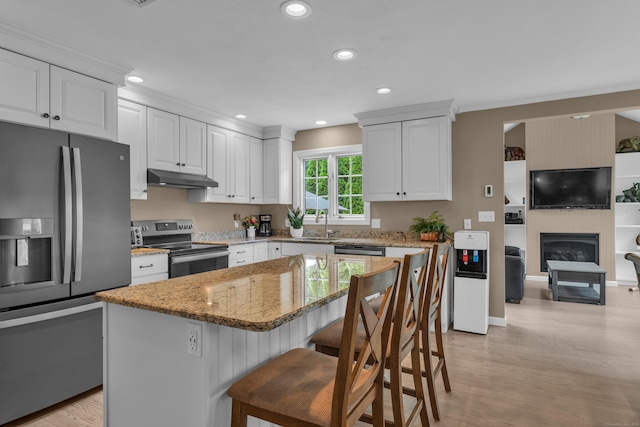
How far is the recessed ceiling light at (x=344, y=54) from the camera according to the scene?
267 cm

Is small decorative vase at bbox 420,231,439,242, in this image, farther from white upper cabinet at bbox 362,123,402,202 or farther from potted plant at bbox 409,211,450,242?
white upper cabinet at bbox 362,123,402,202

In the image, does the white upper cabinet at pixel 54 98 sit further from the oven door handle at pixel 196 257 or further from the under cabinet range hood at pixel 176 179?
the oven door handle at pixel 196 257

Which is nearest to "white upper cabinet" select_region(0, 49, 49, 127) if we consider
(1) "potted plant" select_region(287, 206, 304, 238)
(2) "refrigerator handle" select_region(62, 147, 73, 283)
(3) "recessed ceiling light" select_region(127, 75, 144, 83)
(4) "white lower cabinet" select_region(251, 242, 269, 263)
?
(2) "refrigerator handle" select_region(62, 147, 73, 283)

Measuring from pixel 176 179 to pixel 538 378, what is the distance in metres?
3.57

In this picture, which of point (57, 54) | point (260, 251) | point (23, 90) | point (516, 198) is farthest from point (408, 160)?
point (516, 198)

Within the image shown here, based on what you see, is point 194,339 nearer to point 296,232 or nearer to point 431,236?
point 431,236

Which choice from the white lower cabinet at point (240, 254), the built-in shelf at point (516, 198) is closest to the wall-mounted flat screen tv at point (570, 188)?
the built-in shelf at point (516, 198)

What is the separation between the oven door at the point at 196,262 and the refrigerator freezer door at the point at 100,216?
1.73 ft

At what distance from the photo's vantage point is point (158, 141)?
11.9ft

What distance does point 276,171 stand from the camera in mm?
5035

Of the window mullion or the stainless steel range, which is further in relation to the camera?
the window mullion

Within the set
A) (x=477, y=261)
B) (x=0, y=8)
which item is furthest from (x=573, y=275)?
(x=0, y=8)

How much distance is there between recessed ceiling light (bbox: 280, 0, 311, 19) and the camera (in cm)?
206

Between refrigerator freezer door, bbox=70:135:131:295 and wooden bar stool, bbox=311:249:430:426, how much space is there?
172cm
